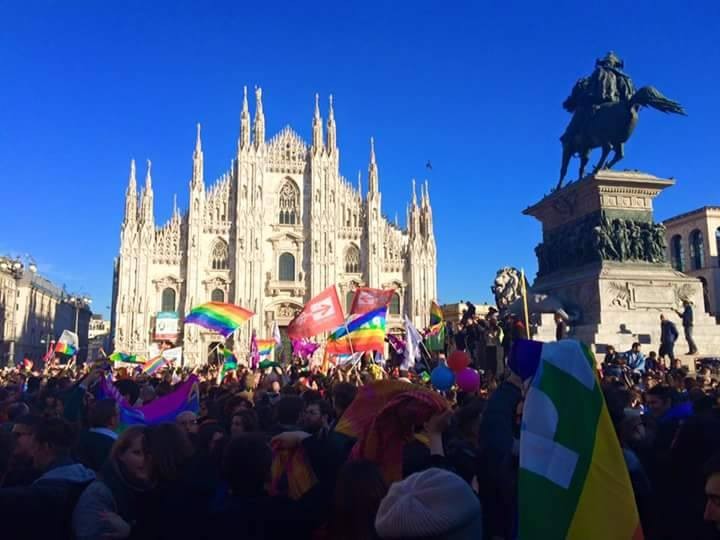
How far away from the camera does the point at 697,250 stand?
41.6 m

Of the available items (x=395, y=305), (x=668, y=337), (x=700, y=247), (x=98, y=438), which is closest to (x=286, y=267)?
(x=395, y=305)

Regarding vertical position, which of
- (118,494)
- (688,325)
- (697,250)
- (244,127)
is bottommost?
(118,494)

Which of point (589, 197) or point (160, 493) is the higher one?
point (589, 197)

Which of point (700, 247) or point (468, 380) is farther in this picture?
point (700, 247)

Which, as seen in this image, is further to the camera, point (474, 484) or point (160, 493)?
point (474, 484)

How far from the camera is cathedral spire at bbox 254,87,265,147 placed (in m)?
47.8

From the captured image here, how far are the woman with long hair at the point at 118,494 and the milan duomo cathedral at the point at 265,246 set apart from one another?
133 feet

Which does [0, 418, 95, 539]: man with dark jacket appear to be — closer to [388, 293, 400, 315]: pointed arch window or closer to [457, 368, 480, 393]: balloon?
[457, 368, 480, 393]: balloon

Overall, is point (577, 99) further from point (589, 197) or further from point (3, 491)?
point (3, 491)

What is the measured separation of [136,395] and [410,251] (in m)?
39.9

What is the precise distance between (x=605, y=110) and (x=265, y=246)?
3347 cm

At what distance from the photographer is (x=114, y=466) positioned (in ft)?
10.5

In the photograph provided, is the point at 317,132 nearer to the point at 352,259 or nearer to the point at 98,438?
the point at 352,259

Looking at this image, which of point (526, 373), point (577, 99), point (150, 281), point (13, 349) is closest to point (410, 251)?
point (150, 281)
